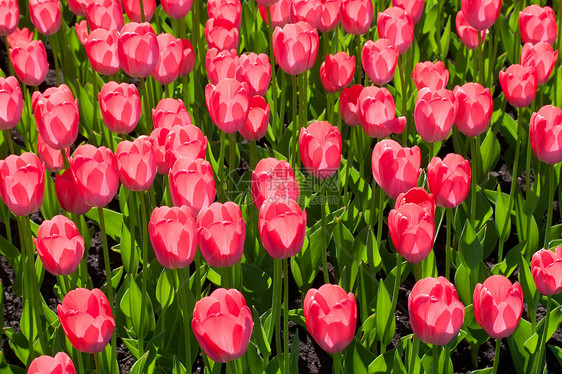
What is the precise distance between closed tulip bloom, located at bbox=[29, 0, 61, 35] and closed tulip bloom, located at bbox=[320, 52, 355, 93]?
897mm

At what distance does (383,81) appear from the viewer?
2422 millimetres

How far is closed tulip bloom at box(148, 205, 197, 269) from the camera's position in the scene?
5.44 feet

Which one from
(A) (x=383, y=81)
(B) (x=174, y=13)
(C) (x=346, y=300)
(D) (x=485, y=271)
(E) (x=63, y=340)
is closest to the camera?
(C) (x=346, y=300)

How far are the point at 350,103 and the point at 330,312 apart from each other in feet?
2.98

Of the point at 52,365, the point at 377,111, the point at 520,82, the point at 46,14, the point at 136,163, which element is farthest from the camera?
the point at 46,14

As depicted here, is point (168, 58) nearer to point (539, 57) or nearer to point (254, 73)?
point (254, 73)

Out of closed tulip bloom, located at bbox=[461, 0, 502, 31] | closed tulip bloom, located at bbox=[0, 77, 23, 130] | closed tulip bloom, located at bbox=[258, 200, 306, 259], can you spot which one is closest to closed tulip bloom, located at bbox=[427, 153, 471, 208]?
closed tulip bloom, located at bbox=[258, 200, 306, 259]

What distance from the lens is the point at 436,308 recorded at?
159cm

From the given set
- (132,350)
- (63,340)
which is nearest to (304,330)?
(132,350)

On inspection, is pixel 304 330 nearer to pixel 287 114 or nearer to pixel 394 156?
pixel 394 156

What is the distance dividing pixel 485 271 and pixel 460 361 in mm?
266

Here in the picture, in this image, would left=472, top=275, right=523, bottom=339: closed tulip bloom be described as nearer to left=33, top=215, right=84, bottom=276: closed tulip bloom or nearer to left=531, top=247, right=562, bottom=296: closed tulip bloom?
left=531, top=247, right=562, bottom=296: closed tulip bloom

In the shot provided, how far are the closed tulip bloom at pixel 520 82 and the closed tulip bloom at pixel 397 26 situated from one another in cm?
34

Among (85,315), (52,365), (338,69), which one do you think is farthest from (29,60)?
(52,365)
